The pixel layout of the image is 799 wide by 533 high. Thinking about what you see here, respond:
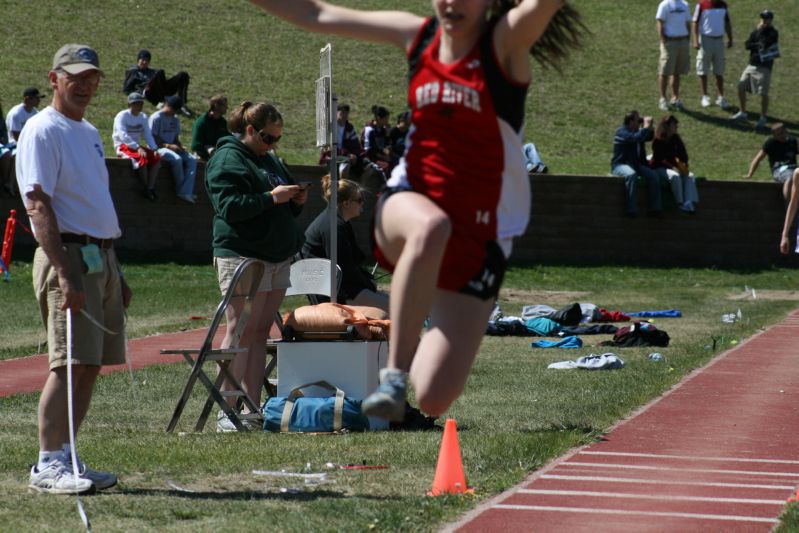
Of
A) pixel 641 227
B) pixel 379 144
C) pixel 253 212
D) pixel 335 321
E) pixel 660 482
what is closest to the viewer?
pixel 660 482

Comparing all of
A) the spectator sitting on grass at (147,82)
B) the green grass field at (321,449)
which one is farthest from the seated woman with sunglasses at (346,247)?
the spectator sitting on grass at (147,82)

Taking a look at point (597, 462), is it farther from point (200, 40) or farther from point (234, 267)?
point (200, 40)

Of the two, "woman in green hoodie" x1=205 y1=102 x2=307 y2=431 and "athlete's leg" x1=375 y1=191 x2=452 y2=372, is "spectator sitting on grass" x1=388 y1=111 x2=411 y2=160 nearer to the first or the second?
"woman in green hoodie" x1=205 y1=102 x2=307 y2=431

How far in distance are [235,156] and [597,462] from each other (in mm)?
3219

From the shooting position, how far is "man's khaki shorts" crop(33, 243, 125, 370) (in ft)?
22.1

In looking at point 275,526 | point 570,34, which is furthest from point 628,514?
point 570,34

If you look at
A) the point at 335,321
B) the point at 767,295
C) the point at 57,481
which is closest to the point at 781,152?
the point at 767,295

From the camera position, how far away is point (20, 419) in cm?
935

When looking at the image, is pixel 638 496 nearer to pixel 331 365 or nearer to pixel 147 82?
pixel 331 365

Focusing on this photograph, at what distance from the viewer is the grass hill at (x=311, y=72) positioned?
28125 millimetres

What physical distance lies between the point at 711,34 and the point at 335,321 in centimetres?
2263

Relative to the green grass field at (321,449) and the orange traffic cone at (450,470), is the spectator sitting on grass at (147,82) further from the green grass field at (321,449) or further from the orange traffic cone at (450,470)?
the orange traffic cone at (450,470)

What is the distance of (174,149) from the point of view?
21750 millimetres

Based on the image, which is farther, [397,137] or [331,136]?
[397,137]
